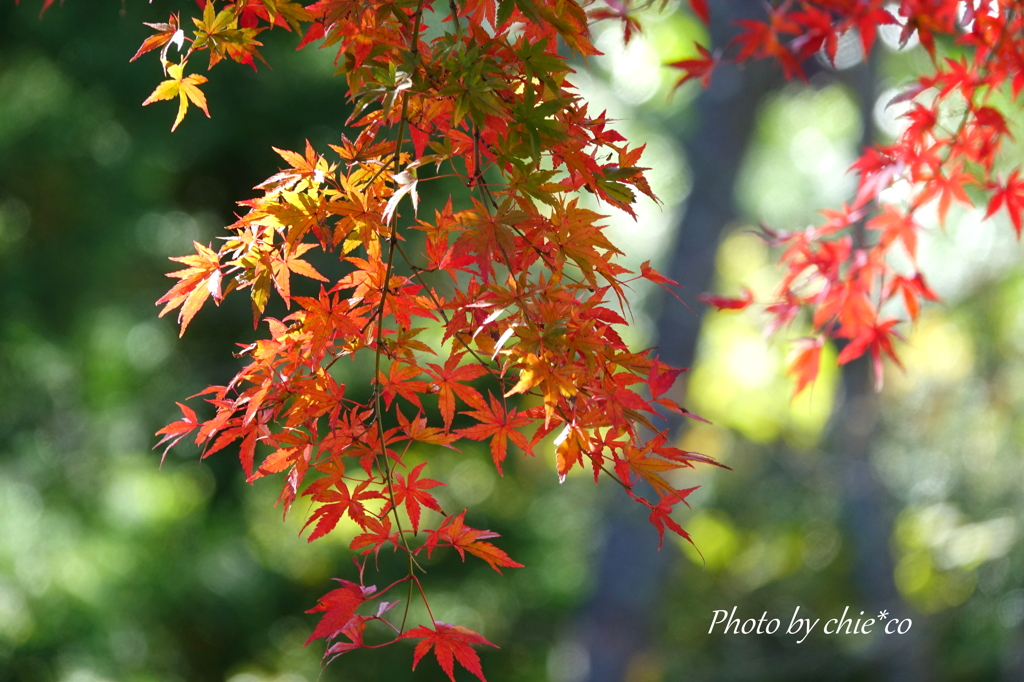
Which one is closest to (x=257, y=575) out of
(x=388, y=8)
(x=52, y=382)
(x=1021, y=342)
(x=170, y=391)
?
(x=170, y=391)

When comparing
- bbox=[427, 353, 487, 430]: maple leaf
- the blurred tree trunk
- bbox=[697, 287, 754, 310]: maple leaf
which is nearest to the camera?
bbox=[427, 353, 487, 430]: maple leaf

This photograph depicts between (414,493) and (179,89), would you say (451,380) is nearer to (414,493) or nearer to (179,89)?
(414,493)

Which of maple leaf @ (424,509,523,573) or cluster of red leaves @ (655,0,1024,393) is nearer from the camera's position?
maple leaf @ (424,509,523,573)

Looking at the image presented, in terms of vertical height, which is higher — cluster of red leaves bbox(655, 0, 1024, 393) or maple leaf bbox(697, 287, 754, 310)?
cluster of red leaves bbox(655, 0, 1024, 393)

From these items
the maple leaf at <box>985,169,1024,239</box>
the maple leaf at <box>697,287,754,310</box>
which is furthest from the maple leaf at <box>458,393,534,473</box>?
the maple leaf at <box>985,169,1024,239</box>

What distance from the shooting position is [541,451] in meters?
6.23

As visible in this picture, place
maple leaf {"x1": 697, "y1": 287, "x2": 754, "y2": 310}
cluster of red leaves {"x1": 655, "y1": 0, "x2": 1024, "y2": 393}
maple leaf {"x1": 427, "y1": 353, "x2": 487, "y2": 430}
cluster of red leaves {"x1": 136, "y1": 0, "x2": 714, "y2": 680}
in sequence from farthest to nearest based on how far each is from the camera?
maple leaf {"x1": 697, "y1": 287, "x2": 754, "y2": 310}
cluster of red leaves {"x1": 655, "y1": 0, "x2": 1024, "y2": 393}
maple leaf {"x1": 427, "y1": 353, "x2": 487, "y2": 430}
cluster of red leaves {"x1": 136, "y1": 0, "x2": 714, "y2": 680}

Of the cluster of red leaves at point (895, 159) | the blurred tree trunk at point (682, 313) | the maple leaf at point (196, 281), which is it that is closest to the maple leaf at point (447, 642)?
the maple leaf at point (196, 281)

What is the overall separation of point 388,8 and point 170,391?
3.55 m

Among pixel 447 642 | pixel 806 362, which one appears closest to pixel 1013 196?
pixel 806 362

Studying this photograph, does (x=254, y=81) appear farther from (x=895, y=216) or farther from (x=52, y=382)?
(x=895, y=216)

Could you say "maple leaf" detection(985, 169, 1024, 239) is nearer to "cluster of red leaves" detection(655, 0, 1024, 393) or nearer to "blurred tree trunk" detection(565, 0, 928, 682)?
"cluster of red leaves" detection(655, 0, 1024, 393)

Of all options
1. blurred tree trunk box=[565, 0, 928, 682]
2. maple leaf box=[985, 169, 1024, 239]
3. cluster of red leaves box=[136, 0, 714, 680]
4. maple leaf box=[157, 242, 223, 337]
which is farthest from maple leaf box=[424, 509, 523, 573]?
blurred tree trunk box=[565, 0, 928, 682]

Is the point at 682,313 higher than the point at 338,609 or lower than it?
lower
